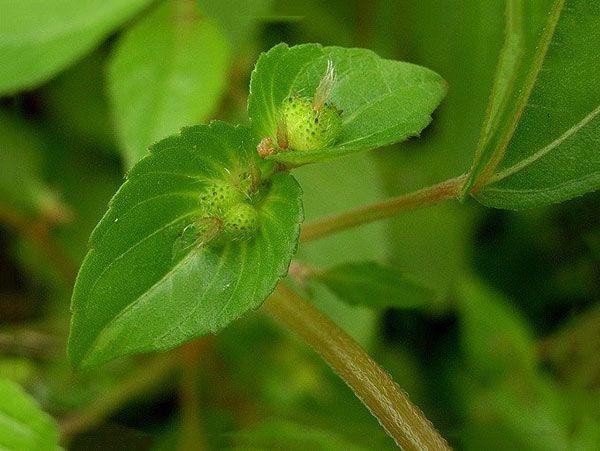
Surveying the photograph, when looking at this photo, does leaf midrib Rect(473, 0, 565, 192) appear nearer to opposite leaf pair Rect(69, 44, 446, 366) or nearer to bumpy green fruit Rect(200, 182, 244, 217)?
opposite leaf pair Rect(69, 44, 446, 366)

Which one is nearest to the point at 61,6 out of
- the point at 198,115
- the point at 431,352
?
the point at 198,115

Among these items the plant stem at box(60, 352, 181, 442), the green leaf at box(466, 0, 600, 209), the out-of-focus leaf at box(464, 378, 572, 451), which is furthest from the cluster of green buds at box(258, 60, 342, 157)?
the out-of-focus leaf at box(464, 378, 572, 451)

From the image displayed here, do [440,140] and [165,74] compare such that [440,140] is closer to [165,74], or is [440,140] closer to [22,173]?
[165,74]

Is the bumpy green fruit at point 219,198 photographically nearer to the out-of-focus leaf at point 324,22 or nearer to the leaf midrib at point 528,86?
the leaf midrib at point 528,86

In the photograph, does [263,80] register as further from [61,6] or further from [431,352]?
[431,352]

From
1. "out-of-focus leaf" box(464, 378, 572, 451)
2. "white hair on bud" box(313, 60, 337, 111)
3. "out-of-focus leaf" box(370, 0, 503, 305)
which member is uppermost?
"white hair on bud" box(313, 60, 337, 111)

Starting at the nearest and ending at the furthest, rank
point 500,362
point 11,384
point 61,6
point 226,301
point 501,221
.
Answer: point 226,301 → point 11,384 → point 61,6 → point 500,362 → point 501,221

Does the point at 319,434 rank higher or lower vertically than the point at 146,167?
lower
